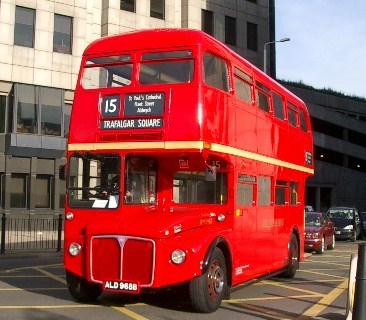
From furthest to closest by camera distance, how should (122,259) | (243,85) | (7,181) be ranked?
1. (7,181)
2. (243,85)
3. (122,259)

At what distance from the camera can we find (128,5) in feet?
110

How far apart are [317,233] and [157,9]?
19736 millimetres

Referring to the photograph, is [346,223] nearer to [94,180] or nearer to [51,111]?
[51,111]

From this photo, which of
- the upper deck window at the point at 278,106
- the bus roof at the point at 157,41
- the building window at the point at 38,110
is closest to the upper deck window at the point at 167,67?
the bus roof at the point at 157,41

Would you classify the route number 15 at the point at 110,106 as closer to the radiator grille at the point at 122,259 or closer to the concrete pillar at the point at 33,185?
the radiator grille at the point at 122,259

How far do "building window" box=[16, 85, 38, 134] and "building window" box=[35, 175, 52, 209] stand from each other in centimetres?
257

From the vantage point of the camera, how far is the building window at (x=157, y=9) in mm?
34500

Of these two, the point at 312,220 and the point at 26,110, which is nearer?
the point at 312,220

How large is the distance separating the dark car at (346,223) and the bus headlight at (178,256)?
23237mm

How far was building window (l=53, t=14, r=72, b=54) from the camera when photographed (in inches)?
1218

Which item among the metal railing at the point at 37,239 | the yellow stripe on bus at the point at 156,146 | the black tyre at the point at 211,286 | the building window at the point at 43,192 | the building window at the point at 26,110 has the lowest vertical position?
the metal railing at the point at 37,239

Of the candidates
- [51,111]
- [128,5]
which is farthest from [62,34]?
[128,5]

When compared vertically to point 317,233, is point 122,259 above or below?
above

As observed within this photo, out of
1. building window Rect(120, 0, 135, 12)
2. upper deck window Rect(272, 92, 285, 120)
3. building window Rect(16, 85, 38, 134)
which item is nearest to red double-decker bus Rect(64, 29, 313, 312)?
upper deck window Rect(272, 92, 285, 120)
